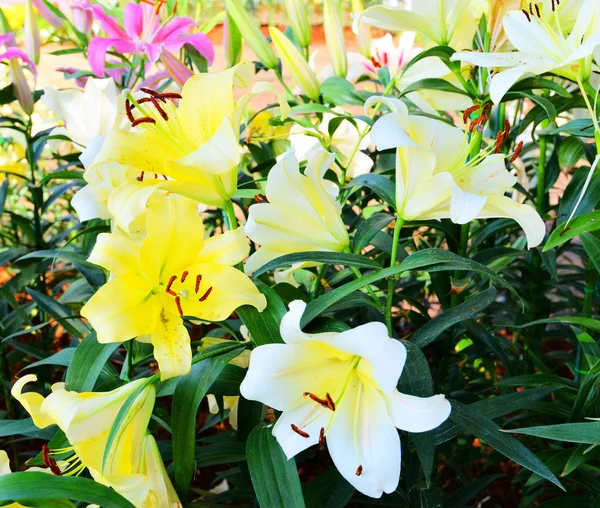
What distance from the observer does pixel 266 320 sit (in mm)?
642

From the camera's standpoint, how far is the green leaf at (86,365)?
69 centimetres

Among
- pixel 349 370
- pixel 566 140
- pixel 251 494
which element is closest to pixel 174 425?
pixel 349 370

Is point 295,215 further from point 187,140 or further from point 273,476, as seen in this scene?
point 273,476

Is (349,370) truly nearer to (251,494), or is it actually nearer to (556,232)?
(556,232)

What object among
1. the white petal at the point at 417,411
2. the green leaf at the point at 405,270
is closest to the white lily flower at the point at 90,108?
the green leaf at the point at 405,270

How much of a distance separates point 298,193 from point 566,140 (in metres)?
0.59

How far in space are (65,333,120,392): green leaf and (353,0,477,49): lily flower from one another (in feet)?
1.67

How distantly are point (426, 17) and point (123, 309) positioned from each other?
52 cm

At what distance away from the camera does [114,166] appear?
72cm

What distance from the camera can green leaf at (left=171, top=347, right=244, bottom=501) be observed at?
639 mm

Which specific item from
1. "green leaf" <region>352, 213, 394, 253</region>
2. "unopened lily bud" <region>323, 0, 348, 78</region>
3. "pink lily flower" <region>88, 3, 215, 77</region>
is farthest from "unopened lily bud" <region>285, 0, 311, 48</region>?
"green leaf" <region>352, 213, 394, 253</region>

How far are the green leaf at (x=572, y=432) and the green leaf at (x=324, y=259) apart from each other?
0.20 meters

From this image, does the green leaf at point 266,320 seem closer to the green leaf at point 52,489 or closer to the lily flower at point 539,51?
the green leaf at point 52,489

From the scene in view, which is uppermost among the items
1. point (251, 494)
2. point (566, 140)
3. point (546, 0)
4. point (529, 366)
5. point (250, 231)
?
point (546, 0)
